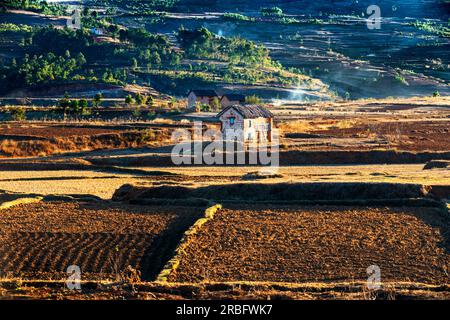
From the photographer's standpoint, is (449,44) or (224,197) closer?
(224,197)

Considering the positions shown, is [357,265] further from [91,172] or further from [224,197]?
[91,172]

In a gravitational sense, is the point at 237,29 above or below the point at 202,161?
above

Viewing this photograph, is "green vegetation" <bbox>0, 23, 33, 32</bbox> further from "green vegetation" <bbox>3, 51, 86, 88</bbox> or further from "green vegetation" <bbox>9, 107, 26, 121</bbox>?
"green vegetation" <bbox>9, 107, 26, 121</bbox>

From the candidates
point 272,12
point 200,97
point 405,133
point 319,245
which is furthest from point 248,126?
point 272,12

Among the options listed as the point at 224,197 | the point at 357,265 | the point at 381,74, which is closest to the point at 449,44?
the point at 381,74

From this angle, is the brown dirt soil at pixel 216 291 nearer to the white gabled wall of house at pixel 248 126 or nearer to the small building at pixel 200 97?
the white gabled wall of house at pixel 248 126

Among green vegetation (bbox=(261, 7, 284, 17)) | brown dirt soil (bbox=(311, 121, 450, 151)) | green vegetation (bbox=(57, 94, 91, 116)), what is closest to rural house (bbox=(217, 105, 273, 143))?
brown dirt soil (bbox=(311, 121, 450, 151))
